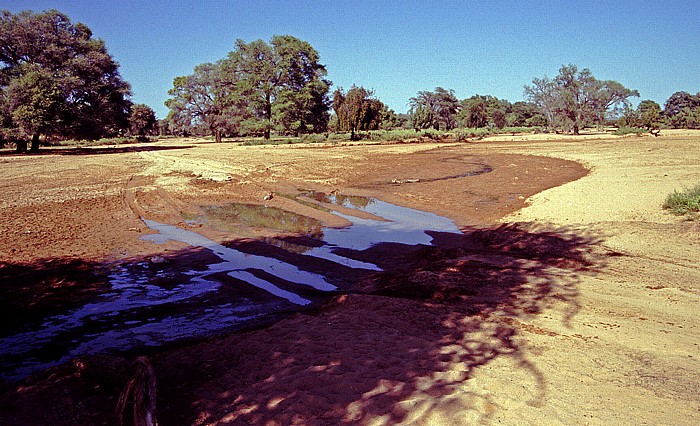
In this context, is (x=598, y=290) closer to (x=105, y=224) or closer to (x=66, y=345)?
(x=66, y=345)

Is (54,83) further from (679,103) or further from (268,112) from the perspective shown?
(679,103)

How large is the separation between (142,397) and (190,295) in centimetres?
384

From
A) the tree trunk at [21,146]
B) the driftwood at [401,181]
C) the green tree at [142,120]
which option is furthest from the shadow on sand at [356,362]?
the green tree at [142,120]

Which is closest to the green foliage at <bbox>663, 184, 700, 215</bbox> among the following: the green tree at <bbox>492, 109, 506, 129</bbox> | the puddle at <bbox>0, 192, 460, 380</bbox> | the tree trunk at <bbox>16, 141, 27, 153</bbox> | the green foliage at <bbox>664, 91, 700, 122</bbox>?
the puddle at <bbox>0, 192, 460, 380</bbox>

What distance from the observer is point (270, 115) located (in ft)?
192

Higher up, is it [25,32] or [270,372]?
[25,32]

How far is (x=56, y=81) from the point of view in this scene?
37.1m

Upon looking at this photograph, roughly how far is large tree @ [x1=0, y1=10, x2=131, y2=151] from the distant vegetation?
0.09 meters

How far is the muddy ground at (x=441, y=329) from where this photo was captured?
379 cm

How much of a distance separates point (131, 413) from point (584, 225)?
994cm

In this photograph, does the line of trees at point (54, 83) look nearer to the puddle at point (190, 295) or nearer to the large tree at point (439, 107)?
the puddle at point (190, 295)

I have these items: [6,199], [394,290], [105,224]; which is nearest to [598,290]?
[394,290]

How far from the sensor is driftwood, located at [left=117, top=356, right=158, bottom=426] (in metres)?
3.42

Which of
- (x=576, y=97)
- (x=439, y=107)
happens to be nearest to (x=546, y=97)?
(x=576, y=97)
